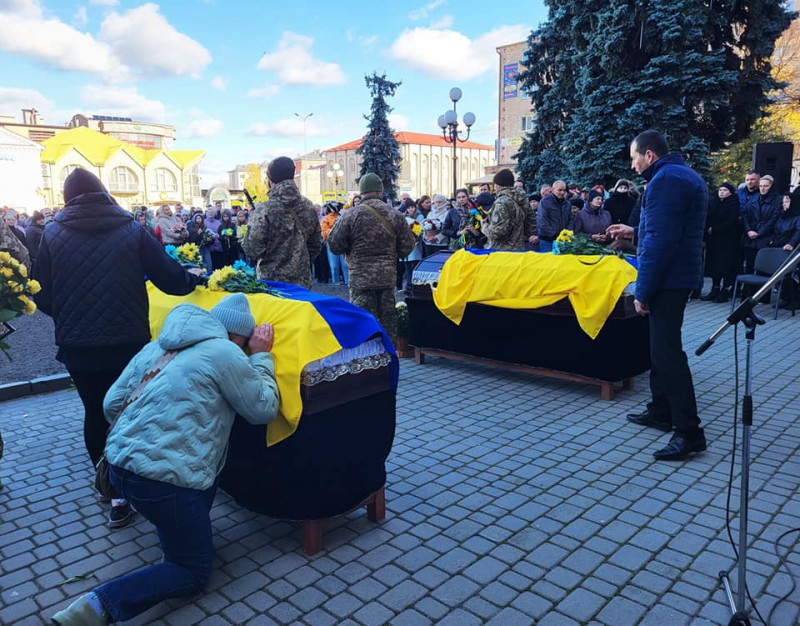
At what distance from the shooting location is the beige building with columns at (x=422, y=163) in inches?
3777

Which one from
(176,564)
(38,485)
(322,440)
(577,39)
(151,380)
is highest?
(577,39)

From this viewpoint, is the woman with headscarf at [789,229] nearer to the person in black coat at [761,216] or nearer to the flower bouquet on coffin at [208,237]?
the person in black coat at [761,216]

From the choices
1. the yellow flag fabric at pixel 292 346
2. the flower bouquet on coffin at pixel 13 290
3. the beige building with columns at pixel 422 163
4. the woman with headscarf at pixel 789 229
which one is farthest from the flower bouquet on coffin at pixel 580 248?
the beige building with columns at pixel 422 163

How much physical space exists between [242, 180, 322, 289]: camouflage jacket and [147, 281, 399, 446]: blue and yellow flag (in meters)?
Answer: 2.16

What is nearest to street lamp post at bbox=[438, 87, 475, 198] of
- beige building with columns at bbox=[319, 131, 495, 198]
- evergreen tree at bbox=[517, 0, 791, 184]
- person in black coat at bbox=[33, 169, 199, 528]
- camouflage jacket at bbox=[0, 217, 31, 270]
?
evergreen tree at bbox=[517, 0, 791, 184]

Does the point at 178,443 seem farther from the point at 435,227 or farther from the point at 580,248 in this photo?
the point at 435,227

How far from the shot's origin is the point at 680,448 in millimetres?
4387

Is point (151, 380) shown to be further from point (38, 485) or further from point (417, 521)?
point (38, 485)

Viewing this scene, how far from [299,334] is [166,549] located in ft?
3.81

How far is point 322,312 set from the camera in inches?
131

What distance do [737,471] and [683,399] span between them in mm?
586

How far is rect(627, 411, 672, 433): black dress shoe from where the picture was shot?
5016 millimetres

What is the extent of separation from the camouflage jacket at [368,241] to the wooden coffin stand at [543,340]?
64 centimetres

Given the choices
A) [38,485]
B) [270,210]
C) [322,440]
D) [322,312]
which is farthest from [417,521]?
[270,210]
